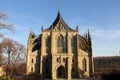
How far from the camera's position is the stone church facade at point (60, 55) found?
59.8 m

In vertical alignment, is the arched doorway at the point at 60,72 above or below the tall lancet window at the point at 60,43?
below

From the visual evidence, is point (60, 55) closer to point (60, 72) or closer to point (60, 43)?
point (60, 43)

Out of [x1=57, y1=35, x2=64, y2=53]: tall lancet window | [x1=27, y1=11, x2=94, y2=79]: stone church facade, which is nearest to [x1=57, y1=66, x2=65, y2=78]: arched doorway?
[x1=27, y1=11, x2=94, y2=79]: stone church facade

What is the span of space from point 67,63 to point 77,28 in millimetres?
12076

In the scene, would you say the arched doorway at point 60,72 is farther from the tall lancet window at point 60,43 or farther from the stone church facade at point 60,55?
the tall lancet window at point 60,43

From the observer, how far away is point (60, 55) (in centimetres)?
6006

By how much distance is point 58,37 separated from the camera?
63.7 m

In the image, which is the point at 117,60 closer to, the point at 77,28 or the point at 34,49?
the point at 77,28

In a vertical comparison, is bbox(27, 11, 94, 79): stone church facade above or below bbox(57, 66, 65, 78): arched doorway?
above

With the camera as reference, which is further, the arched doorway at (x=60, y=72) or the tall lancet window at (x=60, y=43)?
the tall lancet window at (x=60, y=43)

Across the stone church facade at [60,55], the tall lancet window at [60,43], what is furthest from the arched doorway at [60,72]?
the tall lancet window at [60,43]

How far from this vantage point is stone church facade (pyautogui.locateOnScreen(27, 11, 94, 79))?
59.8m

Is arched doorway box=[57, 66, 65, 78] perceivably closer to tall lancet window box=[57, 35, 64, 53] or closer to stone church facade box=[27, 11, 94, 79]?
stone church facade box=[27, 11, 94, 79]

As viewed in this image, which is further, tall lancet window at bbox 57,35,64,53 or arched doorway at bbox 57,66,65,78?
tall lancet window at bbox 57,35,64,53
